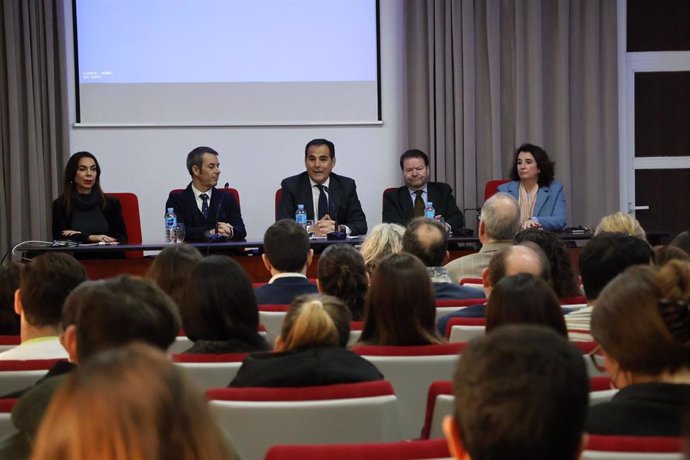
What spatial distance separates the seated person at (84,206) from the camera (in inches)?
266

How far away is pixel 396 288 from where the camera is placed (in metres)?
2.84

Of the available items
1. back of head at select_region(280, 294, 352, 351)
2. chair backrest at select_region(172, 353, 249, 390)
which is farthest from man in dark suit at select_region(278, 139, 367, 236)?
back of head at select_region(280, 294, 352, 351)

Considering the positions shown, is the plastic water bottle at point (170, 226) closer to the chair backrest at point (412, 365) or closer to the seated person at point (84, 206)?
the seated person at point (84, 206)

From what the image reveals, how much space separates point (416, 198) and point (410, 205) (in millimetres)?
70

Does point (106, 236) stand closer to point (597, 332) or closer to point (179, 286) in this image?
point (179, 286)

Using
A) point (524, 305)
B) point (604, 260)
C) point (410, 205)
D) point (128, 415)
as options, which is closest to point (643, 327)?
point (524, 305)

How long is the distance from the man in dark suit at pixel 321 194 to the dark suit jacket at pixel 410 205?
0.85 ft

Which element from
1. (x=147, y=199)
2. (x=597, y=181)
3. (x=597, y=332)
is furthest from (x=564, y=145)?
(x=597, y=332)

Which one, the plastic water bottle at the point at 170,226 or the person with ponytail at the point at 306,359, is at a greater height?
the plastic water bottle at the point at 170,226

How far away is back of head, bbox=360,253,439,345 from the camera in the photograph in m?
2.84

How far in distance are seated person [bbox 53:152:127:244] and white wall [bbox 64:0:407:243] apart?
107 cm

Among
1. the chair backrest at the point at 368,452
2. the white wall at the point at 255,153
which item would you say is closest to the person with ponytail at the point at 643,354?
the chair backrest at the point at 368,452

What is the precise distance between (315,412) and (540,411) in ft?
2.87

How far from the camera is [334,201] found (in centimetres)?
705
